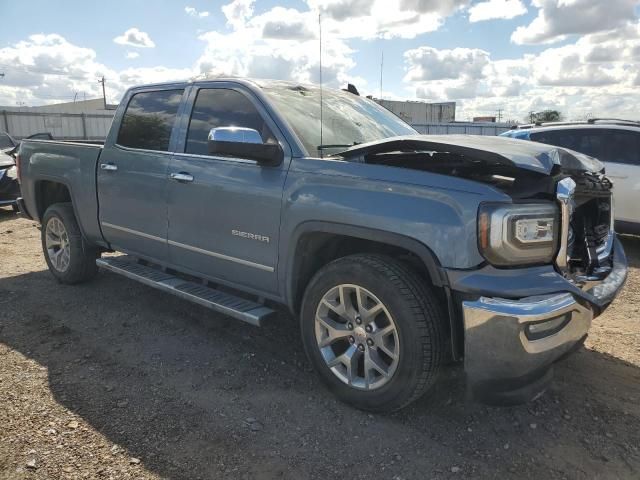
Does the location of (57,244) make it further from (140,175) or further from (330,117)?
(330,117)

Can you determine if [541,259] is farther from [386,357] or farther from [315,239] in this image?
[315,239]

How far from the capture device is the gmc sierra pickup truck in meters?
2.63

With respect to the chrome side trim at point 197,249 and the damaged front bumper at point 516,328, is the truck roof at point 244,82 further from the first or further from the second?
the damaged front bumper at point 516,328

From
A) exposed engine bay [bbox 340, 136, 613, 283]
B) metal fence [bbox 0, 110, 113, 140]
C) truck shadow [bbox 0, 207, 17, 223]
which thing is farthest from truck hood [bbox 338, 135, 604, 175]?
metal fence [bbox 0, 110, 113, 140]

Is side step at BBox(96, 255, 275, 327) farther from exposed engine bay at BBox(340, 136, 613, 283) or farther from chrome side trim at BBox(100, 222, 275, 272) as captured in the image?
exposed engine bay at BBox(340, 136, 613, 283)

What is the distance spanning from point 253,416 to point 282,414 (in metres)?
0.17

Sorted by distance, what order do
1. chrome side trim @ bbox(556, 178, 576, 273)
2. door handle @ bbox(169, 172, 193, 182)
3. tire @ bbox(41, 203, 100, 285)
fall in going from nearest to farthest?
chrome side trim @ bbox(556, 178, 576, 273) < door handle @ bbox(169, 172, 193, 182) < tire @ bbox(41, 203, 100, 285)

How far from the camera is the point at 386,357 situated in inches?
122

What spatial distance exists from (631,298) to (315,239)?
12.2 feet

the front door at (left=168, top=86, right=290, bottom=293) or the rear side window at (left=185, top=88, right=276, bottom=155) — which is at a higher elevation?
the rear side window at (left=185, top=88, right=276, bottom=155)

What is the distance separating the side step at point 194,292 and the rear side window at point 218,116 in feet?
3.39

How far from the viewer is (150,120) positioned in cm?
459

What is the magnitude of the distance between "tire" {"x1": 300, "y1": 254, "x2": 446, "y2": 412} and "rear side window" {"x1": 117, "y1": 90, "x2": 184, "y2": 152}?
1984mm

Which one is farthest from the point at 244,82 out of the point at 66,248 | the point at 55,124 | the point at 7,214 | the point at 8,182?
the point at 55,124
